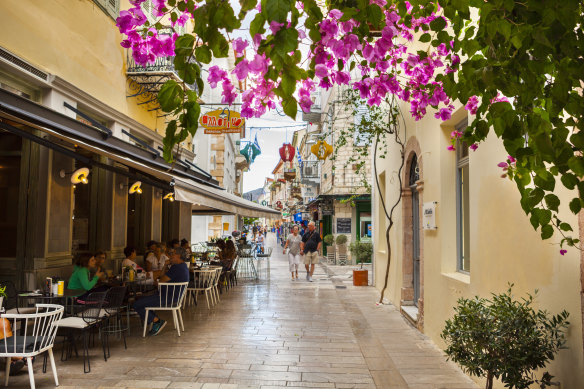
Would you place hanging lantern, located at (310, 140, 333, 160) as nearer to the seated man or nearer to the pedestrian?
the pedestrian

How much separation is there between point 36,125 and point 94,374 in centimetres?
317

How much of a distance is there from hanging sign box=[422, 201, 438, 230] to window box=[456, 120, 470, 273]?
0.35 m

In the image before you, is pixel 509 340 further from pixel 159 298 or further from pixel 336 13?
pixel 159 298

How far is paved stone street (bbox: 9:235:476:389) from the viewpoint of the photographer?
5227 millimetres

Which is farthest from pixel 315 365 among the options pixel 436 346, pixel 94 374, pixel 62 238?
pixel 62 238

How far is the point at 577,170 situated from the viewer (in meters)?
1.92

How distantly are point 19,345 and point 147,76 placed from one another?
8.88 metres

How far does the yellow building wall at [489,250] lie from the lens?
353cm

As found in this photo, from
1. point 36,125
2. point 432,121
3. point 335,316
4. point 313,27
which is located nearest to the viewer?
point 313,27

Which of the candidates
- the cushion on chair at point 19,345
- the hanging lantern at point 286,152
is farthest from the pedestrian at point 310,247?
the cushion on chair at point 19,345

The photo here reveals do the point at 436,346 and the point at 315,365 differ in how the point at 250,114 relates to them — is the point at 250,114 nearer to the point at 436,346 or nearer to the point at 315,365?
the point at 315,365

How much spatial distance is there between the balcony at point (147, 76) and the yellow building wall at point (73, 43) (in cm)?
22

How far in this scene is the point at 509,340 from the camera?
11.8ft

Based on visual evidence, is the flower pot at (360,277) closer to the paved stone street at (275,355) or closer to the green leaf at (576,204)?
the paved stone street at (275,355)
